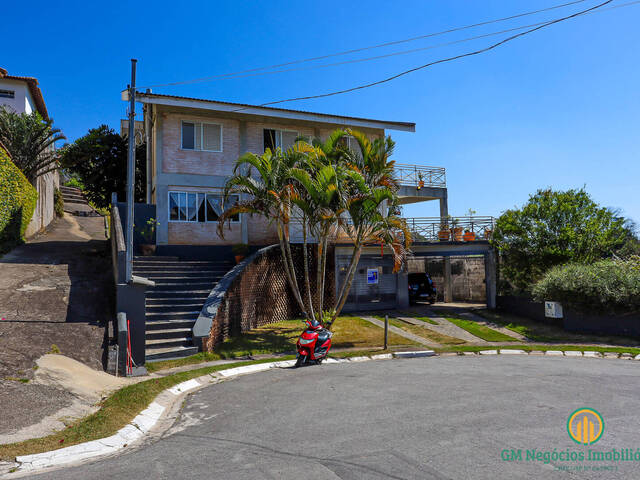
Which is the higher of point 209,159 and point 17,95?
point 17,95

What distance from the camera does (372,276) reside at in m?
20.6

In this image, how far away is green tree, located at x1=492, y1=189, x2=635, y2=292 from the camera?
1950 cm

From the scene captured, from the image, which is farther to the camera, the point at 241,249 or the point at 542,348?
the point at 241,249

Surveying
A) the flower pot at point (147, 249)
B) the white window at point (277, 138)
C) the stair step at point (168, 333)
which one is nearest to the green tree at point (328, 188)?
the stair step at point (168, 333)

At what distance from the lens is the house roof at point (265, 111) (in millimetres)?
18250

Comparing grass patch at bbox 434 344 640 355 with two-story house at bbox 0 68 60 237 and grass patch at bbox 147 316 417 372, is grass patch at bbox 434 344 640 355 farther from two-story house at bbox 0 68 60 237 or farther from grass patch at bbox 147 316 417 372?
two-story house at bbox 0 68 60 237

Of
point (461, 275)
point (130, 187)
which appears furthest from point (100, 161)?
point (461, 275)

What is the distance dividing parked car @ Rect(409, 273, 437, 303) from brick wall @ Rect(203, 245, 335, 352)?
535 cm

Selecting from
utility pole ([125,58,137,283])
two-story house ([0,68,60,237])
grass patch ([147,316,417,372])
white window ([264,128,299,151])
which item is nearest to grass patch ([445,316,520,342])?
grass patch ([147,316,417,372])

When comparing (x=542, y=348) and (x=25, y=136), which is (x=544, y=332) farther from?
(x=25, y=136)

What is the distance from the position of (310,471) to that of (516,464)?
7.04 ft

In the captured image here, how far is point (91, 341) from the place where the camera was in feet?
32.8

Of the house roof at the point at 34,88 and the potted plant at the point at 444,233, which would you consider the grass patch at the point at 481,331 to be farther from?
the house roof at the point at 34,88

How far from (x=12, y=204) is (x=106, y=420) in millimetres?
12907
